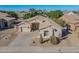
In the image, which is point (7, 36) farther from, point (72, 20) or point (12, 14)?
point (72, 20)

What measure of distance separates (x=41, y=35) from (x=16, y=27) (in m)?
0.29

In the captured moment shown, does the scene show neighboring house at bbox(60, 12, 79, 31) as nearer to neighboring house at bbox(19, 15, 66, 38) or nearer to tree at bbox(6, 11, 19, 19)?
neighboring house at bbox(19, 15, 66, 38)

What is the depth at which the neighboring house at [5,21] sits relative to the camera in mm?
3170

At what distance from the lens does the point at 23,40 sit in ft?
10.4

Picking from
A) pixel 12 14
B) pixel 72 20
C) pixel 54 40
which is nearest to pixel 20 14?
pixel 12 14

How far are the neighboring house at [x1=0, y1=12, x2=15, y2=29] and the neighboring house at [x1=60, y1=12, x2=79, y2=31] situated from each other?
0.57m

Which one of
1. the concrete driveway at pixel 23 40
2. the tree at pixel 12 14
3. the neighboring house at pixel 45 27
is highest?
the tree at pixel 12 14

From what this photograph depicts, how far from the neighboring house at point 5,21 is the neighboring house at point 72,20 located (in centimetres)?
57

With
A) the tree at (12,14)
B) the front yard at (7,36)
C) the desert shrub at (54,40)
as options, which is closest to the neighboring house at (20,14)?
the tree at (12,14)

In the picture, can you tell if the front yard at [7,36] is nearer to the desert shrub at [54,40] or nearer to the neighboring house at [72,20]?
the desert shrub at [54,40]

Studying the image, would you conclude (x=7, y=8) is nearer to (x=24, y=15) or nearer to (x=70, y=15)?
(x=24, y=15)

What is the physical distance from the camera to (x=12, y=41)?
3189mm
